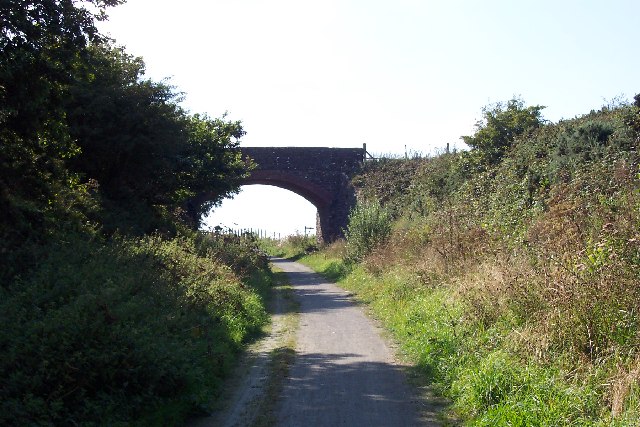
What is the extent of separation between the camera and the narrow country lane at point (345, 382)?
279 inches

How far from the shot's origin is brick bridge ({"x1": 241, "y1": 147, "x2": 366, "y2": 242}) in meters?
34.3

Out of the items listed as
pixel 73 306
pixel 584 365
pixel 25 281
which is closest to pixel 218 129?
pixel 25 281

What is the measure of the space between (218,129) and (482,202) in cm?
1464

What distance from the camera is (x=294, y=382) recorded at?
8547 mm

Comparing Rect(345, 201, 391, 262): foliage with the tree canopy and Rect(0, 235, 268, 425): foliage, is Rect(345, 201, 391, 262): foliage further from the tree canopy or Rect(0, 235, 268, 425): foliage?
Rect(0, 235, 268, 425): foliage

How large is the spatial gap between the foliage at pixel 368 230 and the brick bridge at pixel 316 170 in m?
9.78

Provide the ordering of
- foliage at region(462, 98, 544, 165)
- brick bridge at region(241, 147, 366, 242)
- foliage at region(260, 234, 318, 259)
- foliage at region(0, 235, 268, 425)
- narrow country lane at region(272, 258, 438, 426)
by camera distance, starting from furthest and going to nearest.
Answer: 1. foliage at region(260, 234, 318, 259)
2. brick bridge at region(241, 147, 366, 242)
3. foliage at region(462, 98, 544, 165)
4. narrow country lane at region(272, 258, 438, 426)
5. foliage at region(0, 235, 268, 425)

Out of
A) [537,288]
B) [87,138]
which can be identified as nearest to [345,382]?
[537,288]

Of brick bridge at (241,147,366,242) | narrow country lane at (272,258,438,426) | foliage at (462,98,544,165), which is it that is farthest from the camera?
brick bridge at (241,147,366,242)

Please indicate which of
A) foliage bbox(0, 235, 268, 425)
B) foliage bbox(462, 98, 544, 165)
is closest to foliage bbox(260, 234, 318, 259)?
foliage bbox(462, 98, 544, 165)

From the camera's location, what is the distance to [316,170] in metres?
34.7

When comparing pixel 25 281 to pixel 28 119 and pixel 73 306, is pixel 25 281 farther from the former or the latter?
pixel 28 119

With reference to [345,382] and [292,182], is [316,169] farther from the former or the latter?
[345,382]

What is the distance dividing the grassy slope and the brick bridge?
56.4ft
